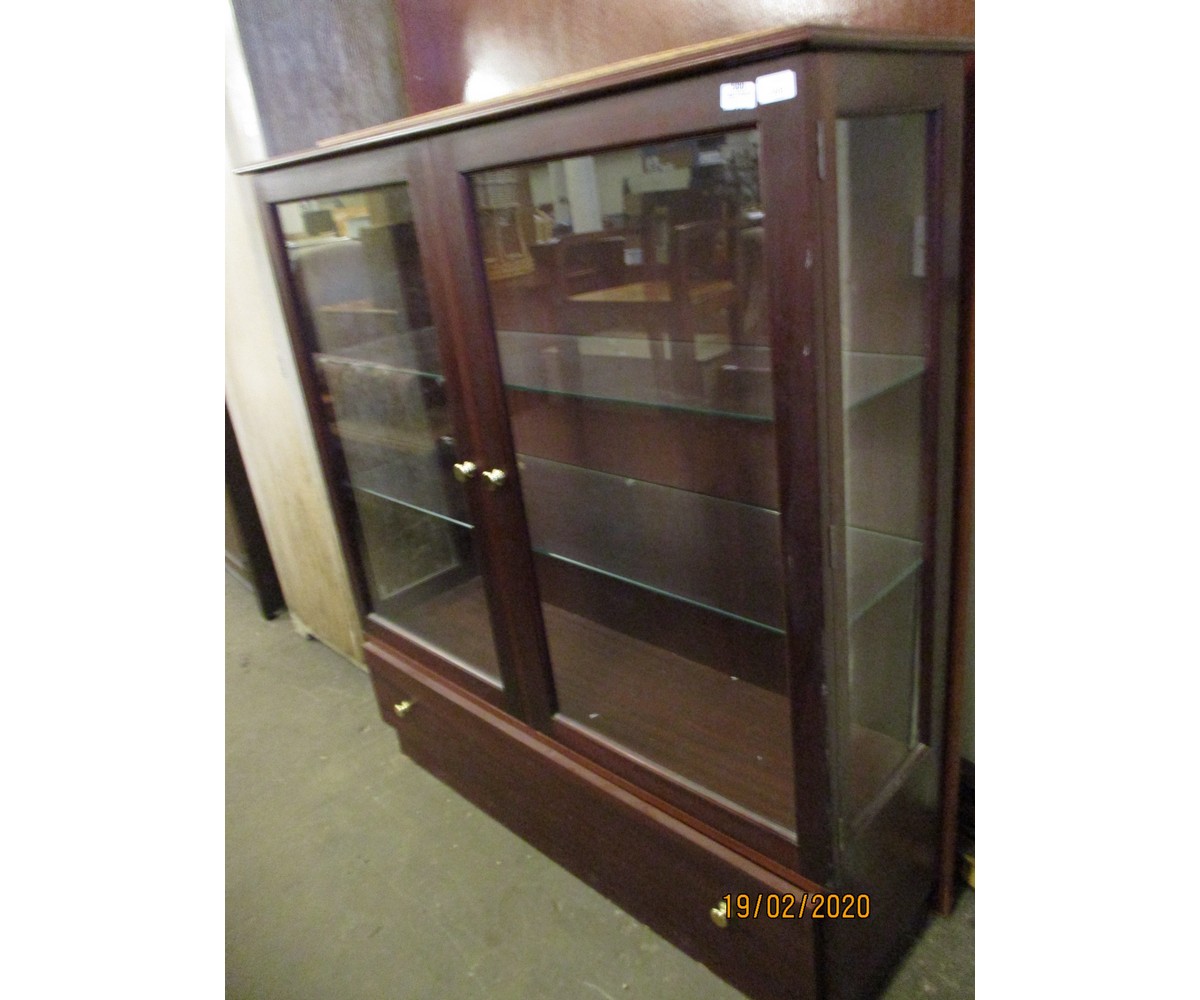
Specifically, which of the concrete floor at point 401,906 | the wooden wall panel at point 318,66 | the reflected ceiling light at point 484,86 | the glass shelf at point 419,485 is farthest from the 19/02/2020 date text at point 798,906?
the wooden wall panel at point 318,66

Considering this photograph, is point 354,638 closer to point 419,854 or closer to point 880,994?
point 419,854

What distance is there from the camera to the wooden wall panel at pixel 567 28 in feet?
3.35

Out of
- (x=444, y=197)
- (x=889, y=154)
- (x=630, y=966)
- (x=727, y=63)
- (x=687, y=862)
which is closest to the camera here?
(x=727, y=63)

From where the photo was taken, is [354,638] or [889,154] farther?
[354,638]

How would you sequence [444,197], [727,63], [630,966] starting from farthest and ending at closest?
1. [630,966]
2. [444,197]
3. [727,63]

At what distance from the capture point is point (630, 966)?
1396 mm

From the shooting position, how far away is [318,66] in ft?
5.66

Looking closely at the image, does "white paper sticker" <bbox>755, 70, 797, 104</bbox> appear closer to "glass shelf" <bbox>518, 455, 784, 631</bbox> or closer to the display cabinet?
the display cabinet

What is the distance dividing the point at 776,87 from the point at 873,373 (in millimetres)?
424

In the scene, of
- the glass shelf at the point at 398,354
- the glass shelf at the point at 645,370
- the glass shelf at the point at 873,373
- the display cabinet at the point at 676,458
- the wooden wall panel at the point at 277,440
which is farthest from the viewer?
the wooden wall panel at the point at 277,440

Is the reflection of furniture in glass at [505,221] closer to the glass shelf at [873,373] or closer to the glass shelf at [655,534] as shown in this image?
the glass shelf at [655,534]

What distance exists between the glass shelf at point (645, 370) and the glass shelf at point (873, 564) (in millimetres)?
286
